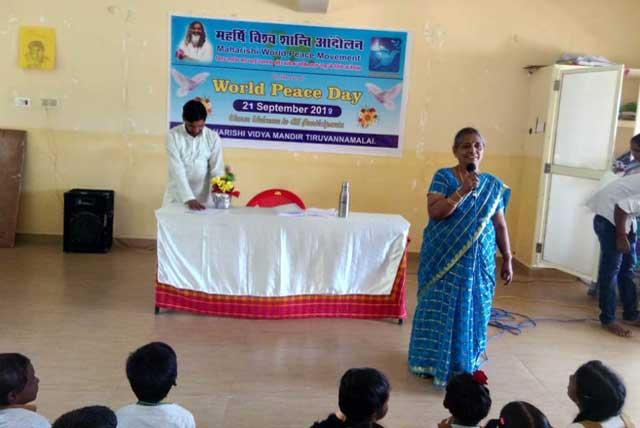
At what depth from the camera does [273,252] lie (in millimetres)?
4109

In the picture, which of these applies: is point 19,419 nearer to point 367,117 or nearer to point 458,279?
point 458,279

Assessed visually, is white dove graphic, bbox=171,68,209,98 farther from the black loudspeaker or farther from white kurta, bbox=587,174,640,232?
white kurta, bbox=587,174,640,232

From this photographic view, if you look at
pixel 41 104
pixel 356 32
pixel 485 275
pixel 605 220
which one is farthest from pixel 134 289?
pixel 605 220

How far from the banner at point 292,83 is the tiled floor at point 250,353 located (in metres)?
1.93

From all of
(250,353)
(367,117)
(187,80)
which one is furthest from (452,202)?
(187,80)

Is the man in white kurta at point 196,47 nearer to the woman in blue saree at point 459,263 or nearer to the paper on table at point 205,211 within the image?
the paper on table at point 205,211

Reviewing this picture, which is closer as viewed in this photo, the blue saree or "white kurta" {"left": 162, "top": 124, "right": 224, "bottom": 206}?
the blue saree

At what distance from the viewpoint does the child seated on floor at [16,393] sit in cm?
180

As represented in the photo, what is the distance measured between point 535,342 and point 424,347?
1.17 metres

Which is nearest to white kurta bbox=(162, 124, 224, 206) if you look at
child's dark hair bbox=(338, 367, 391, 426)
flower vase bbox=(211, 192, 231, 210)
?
flower vase bbox=(211, 192, 231, 210)

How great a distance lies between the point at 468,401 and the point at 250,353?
6.17 feet

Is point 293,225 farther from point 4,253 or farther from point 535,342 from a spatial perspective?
point 4,253

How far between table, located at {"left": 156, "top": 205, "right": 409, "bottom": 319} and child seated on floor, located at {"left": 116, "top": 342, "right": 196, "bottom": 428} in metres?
2.06

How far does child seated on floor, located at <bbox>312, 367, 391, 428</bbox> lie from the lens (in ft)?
6.10
